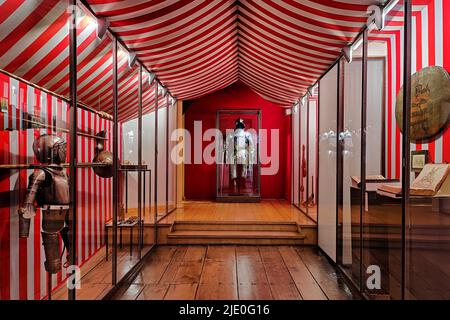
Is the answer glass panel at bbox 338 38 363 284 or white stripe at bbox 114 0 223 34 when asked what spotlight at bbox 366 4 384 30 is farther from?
white stripe at bbox 114 0 223 34

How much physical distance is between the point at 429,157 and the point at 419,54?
0.74 metres

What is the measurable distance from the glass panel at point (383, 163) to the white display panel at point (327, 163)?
1.11 meters

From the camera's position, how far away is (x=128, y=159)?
4.57 metres

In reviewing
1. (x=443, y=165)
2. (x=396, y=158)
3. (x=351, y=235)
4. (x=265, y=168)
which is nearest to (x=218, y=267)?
(x=351, y=235)

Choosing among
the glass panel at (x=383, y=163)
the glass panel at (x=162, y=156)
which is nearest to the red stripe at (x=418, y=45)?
the glass panel at (x=383, y=163)

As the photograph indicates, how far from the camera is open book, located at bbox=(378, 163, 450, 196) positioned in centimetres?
209

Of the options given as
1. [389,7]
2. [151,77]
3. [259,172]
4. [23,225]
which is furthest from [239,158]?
[23,225]

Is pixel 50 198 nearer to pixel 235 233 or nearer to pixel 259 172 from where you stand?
pixel 235 233

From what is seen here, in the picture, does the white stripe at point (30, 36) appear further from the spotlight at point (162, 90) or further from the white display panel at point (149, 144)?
the spotlight at point (162, 90)

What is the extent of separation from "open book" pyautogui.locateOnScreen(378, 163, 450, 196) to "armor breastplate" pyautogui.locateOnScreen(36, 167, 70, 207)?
8.14ft

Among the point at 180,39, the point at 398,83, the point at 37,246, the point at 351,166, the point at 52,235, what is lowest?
the point at 37,246

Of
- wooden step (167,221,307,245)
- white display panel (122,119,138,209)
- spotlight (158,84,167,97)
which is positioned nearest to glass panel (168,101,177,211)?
spotlight (158,84,167,97)

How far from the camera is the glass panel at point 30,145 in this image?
238 centimetres
